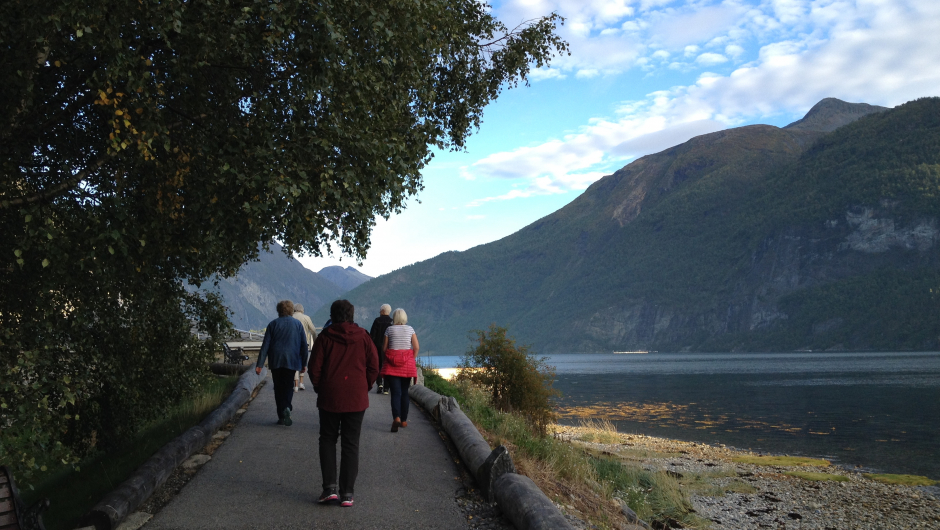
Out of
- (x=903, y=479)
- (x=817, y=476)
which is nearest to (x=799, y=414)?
(x=903, y=479)

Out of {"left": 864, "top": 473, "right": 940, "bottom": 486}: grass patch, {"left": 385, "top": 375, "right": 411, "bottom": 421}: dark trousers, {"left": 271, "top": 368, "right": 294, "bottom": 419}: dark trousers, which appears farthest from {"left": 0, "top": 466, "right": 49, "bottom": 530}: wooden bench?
{"left": 864, "top": 473, "right": 940, "bottom": 486}: grass patch

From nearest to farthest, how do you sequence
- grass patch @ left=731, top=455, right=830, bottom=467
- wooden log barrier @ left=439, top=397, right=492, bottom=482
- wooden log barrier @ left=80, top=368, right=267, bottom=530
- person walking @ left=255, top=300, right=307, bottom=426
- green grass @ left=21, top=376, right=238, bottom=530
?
wooden log barrier @ left=80, top=368, right=267, bottom=530 < green grass @ left=21, top=376, right=238, bottom=530 < wooden log barrier @ left=439, top=397, right=492, bottom=482 < person walking @ left=255, top=300, right=307, bottom=426 < grass patch @ left=731, top=455, right=830, bottom=467

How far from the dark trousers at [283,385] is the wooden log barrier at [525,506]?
15.7 feet

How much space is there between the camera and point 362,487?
747 cm

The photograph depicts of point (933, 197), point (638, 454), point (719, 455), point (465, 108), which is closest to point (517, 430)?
point (465, 108)

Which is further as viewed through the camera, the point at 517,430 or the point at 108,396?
the point at 517,430

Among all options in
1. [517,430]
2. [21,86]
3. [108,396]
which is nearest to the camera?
[21,86]

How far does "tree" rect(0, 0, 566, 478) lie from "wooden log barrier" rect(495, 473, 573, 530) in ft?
9.38

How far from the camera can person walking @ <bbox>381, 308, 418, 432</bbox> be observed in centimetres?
1075

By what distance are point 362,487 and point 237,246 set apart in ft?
8.89

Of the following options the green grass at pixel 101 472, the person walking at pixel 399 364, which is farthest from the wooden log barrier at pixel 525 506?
the person walking at pixel 399 364

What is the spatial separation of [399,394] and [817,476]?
15732mm

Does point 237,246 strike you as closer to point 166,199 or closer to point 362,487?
point 166,199

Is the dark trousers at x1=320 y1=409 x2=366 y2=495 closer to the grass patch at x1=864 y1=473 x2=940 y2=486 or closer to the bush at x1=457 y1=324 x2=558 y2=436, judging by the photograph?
the bush at x1=457 y1=324 x2=558 y2=436
